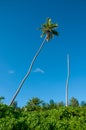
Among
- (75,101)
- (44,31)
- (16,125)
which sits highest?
(75,101)

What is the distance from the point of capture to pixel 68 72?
254 feet

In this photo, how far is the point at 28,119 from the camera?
12.9m

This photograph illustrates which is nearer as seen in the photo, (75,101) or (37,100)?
(37,100)

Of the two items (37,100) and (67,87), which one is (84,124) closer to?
(67,87)

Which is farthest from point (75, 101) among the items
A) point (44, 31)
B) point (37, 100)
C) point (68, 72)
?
point (44, 31)

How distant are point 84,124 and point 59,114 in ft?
5.93

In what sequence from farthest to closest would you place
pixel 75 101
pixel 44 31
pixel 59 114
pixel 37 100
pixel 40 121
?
pixel 75 101 < pixel 37 100 < pixel 44 31 < pixel 59 114 < pixel 40 121

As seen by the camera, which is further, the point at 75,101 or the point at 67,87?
the point at 75,101

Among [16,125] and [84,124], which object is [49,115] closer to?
[84,124]

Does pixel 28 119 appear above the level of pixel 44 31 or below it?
below

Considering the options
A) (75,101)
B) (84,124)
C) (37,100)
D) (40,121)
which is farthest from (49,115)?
(75,101)

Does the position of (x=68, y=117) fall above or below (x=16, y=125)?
above

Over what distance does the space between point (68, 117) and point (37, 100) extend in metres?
73.2

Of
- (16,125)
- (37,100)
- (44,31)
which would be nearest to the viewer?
(16,125)
